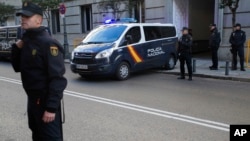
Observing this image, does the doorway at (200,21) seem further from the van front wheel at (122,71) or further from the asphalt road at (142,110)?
the asphalt road at (142,110)

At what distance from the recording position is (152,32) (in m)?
11.5

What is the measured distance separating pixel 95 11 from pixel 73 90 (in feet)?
44.6

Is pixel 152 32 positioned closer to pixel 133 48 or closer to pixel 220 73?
pixel 133 48

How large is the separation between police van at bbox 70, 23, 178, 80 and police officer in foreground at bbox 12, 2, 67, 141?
22.2 feet


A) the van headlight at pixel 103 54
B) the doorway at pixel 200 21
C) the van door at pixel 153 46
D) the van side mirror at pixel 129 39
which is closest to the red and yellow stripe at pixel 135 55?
the van side mirror at pixel 129 39

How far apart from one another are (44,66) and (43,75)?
85mm

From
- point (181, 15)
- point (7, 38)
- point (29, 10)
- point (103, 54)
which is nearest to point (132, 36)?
point (103, 54)

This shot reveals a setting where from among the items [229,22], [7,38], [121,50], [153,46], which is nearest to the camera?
[121,50]

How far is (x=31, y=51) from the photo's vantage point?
116 inches

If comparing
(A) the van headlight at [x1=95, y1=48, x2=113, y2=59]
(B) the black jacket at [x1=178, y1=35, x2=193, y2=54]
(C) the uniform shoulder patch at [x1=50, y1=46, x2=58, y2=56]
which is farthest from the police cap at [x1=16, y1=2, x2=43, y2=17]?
(B) the black jacket at [x1=178, y1=35, x2=193, y2=54]

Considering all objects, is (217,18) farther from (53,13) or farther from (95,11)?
(53,13)

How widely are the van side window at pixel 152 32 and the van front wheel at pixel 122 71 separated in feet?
4.63

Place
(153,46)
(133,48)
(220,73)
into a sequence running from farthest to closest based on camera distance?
(153,46)
(220,73)
(133,48)

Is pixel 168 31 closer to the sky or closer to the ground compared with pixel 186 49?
closer to the sky
